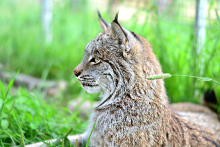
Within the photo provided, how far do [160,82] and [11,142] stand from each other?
1646 mm

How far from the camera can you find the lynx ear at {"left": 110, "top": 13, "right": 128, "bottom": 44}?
2012 mm

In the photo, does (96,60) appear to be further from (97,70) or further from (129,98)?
(129,98)

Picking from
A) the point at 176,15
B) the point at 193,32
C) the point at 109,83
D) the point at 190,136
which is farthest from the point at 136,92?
the point at 176,15

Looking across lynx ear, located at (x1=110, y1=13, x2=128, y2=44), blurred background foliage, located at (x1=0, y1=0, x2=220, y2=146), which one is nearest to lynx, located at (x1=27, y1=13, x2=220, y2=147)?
lynx ear, located at (x1=110, y1=13, x2=128, y2=44)

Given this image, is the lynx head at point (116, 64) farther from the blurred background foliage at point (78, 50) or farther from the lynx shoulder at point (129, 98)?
the blurred background foliage at point (78, 50)

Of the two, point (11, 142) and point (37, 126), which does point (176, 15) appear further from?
point (11, 142)

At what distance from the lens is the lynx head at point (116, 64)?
211cm

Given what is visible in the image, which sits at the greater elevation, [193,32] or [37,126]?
[193,32]

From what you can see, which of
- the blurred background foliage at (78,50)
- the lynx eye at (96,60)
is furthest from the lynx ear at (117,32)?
the blurred background foliage at (78,50)

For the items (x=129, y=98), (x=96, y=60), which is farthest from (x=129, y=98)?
(x=96, y=60)

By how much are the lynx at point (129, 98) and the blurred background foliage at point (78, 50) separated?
0.80 m

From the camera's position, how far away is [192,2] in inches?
152

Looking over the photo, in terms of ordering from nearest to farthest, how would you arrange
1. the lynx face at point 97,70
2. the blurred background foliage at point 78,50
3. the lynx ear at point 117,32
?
the lynx ear at point 117,32 < the lynx face at point 97,70 < the blurred background foliage at point 78,50

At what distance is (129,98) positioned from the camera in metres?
2.12
